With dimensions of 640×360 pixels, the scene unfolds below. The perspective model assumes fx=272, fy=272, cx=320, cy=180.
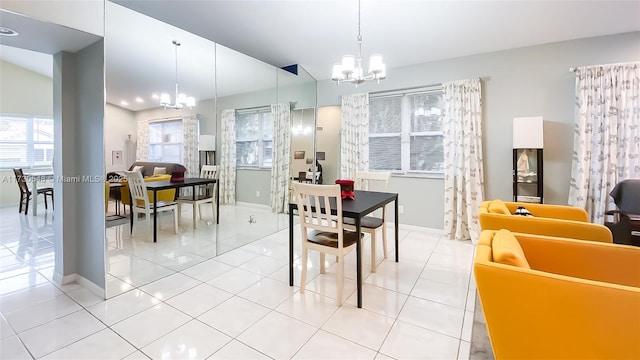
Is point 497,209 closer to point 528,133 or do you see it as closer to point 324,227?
point 324,227

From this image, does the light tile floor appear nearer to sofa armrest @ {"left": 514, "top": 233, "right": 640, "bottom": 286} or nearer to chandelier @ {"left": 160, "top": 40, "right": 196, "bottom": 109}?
sofa armrest @ {"left": 514, "top": 233, "right": 640, "bottom": 286}

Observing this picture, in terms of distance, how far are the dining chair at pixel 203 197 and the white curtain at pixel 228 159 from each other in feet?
0.37

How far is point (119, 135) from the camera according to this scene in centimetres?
233

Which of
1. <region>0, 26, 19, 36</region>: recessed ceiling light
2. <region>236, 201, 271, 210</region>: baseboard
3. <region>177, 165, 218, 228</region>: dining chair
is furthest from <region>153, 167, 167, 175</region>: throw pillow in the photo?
<region>0, 26, 19, 36</region>: recessed ceiling light

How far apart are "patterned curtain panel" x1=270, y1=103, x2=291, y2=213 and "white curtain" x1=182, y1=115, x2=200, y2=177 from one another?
1.37 meters

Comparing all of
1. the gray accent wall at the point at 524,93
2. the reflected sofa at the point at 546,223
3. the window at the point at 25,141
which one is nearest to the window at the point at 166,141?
the reflected sofa at the point at 546,223

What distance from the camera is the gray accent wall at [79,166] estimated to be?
2.23 m

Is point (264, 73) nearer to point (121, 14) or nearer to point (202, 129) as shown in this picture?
point (202, 129)

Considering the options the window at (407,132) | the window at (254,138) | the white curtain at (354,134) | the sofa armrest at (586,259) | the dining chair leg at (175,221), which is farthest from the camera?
the white curtain at (354,134)

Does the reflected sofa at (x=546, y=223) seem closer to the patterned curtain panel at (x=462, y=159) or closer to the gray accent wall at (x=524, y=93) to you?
the patterned curtain panel at (x=462, y=159)

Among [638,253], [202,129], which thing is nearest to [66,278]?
[202,129]

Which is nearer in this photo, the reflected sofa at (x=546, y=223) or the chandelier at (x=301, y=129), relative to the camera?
the reflected sofa at (x=546, y=223)

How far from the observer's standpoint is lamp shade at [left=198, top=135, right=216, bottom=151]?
316 cm

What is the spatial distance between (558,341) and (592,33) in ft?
12.7
